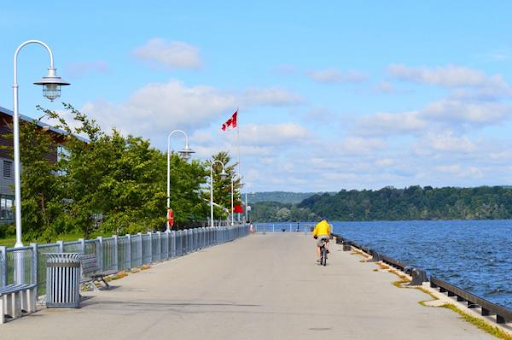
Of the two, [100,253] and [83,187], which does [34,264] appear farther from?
[83,187]

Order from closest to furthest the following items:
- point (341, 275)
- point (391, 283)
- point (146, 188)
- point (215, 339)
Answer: point (215, 339) < point (391, 283) < point (341, 275) < point (146, 188)

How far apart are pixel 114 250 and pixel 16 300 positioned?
1177cm

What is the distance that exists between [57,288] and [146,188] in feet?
97.7

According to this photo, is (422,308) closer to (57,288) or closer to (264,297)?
(264,297)

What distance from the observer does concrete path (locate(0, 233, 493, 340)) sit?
44.9 ft

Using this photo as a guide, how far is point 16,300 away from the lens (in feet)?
52.0

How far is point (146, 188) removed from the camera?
46.9m

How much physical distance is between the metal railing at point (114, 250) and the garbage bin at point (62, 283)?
676mm

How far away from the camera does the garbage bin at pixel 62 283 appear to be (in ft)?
56.5

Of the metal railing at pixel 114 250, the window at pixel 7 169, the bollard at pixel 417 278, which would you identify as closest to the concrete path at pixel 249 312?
the bollard at pixel 417 278

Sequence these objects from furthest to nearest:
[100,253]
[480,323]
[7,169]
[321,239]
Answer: [7,169] < [321,239] < [100,253] < [480,323]

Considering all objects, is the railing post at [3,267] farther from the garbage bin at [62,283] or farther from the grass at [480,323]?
the grass at [480,323]

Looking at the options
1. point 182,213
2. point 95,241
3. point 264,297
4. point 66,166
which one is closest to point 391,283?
point 264,297

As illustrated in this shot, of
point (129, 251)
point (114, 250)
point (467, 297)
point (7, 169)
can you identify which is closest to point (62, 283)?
point (467, 297)
